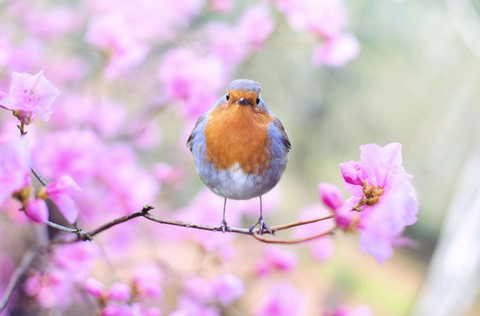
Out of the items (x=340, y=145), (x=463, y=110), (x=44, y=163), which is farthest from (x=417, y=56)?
(x=44, y=163)

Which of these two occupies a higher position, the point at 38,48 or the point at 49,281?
the point at 38,48

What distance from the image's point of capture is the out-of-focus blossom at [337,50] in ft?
3.52

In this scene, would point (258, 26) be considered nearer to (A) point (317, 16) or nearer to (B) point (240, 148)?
(A) point (317, 16)

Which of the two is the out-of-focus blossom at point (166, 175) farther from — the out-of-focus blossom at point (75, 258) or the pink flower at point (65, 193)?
the pink flower at point (65, 193)

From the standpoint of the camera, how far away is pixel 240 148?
56 centimetres

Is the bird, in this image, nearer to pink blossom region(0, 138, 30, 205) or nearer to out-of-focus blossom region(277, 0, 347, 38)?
pink blossom region(0, 138, 30, 205)

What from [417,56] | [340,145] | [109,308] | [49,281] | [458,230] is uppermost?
[417,56]

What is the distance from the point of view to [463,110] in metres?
4.41

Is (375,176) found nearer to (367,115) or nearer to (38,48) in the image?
(38,48)

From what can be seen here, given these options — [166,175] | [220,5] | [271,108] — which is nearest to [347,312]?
[166,175]

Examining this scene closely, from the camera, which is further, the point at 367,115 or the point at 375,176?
the point at 367,115

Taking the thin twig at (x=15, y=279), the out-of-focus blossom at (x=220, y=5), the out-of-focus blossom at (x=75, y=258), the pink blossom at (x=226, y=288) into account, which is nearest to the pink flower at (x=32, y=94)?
the thin twig at (x=15, y=279)

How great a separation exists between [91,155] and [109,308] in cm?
47

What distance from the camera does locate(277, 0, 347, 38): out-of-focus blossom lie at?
1139 millimetres
